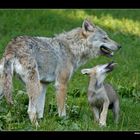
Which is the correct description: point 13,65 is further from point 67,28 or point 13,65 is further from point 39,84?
point 67,28

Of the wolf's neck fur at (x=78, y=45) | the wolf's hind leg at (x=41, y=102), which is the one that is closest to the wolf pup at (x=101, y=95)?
the wolf's neck fur at (x=78, y=45)

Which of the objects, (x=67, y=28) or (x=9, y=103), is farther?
(x=67, y=28)

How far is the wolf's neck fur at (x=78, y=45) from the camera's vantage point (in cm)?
1266

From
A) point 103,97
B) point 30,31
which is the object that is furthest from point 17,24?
point 103,97

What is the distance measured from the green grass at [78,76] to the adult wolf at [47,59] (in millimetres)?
319

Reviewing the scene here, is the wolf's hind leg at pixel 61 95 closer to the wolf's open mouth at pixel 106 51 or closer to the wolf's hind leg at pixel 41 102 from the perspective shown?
the wolf's hind leg at pixel 41 102

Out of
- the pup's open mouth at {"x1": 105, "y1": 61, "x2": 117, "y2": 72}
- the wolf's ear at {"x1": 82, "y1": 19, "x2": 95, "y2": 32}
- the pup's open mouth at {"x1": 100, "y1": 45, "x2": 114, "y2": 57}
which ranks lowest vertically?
the pup's open mouth at {"x1": 105, "y1": 61, "x2": 117, "y2": 72}

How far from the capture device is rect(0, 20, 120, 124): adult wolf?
11.1 m

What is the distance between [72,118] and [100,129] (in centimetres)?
97

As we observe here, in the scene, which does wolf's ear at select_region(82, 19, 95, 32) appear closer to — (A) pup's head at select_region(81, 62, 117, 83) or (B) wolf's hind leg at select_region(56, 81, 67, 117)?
(A) pup's head at select_region(81, 62, 117, 83)

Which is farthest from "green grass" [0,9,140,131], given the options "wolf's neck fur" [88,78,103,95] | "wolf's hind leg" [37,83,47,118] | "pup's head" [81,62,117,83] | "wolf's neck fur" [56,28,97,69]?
"wolf's neck fur" [56,28,97,69]

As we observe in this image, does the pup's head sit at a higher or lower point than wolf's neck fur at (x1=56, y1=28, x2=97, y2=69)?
lower

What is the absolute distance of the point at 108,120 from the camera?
40.2 ft

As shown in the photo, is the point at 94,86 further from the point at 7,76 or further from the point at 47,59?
the point at 7,76
